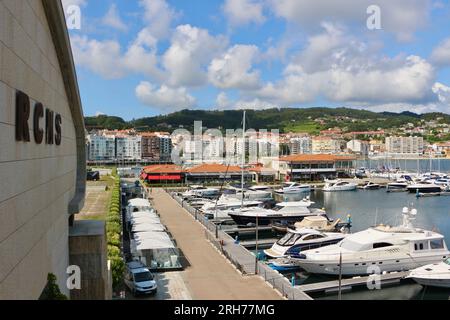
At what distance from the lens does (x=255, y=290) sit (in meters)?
17.8

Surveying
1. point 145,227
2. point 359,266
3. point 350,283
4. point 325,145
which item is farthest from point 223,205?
point 325,145

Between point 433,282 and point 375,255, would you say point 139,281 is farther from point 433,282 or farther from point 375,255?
point 433,282

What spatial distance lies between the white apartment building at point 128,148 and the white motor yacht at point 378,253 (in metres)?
129

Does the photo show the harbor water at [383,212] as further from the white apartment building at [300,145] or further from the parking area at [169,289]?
the white apartment building at [300,145]

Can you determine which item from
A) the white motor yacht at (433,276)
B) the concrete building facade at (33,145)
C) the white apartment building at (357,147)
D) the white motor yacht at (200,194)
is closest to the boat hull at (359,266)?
the white motor yacht at (433,276)

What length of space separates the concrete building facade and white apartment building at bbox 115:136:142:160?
137 metres

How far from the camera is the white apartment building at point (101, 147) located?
477ft

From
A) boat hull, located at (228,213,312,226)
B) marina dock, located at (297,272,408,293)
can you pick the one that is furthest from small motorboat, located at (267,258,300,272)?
boat hull, located at (228,213,312,226)

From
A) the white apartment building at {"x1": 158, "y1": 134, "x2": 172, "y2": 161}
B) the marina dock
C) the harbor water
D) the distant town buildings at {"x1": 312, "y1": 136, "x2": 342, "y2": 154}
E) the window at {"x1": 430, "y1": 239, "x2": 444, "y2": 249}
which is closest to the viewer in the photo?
the marina dock

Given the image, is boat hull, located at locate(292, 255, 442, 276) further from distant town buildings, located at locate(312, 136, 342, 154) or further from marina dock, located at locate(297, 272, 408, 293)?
distant town buildings, located at locate(312, 136, 342, 154)

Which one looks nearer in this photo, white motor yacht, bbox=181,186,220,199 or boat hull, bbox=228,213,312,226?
boat hull, bbox=228,213,312,226

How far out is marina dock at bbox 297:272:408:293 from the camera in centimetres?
2068
